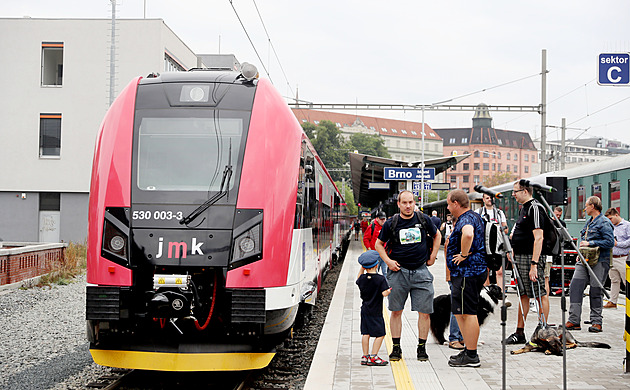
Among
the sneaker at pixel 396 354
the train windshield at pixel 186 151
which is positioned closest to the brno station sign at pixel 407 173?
the sneaker at pixel 396 354

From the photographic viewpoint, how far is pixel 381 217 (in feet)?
47.8

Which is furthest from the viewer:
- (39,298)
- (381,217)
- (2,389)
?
(381,217)

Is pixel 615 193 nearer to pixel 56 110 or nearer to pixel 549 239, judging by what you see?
pixel 549 239

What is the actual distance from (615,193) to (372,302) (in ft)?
35.9

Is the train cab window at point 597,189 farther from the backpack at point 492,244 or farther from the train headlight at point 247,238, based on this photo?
the train headlight at point 247,238

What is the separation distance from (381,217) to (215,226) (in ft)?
28.2

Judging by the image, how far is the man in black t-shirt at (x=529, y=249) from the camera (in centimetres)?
761

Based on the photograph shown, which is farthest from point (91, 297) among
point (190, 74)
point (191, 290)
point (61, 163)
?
point (61, 163)

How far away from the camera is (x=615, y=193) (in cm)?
1570

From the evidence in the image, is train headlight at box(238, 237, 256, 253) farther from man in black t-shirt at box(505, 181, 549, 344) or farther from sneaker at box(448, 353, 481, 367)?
man in black t-shirt at box(505, 181, 549, 344)

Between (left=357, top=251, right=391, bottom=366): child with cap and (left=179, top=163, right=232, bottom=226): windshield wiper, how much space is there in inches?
64.5

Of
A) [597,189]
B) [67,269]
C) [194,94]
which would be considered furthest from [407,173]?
[194,94]

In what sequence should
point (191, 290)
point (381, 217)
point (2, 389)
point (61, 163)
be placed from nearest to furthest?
point (191, 290) → point (2, 389) → point (381, 217) → point (61, 163)

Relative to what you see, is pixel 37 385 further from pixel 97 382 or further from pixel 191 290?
pixel 191 290
